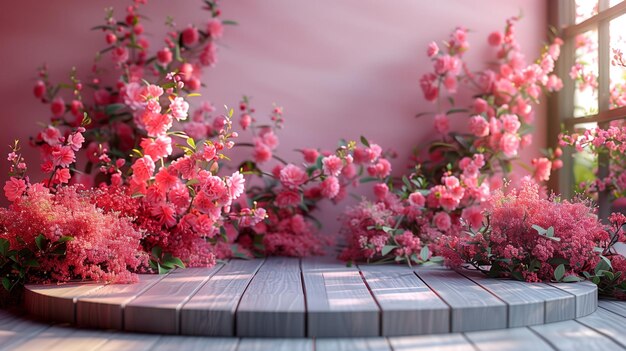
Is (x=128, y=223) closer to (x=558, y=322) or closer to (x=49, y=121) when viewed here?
(x=49, y=121)

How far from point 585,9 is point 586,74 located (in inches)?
16.3

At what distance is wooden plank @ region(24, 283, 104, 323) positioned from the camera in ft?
7.34

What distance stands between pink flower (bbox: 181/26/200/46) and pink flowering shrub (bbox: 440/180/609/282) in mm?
1704

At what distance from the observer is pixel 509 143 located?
337cm

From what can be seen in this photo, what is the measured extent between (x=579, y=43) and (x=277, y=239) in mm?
1847

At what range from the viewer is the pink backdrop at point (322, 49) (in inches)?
144

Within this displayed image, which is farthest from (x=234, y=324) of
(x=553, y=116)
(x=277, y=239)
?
(x=553, y=116)

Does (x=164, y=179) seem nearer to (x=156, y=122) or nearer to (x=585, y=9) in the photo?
(x=156, y=122)

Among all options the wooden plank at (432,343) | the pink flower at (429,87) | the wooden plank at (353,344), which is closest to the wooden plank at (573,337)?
the wooden plank at (432,343)

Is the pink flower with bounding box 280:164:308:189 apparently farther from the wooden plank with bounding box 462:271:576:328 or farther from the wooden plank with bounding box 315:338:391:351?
the wooden plank with bounding box 315:338:391:351

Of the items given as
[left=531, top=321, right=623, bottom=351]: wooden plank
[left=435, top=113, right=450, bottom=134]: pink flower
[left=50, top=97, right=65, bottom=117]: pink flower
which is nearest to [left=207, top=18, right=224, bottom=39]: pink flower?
[left=50, top=97, right=65, bottom=117]: pink flower

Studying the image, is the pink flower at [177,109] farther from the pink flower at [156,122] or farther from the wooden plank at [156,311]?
the wooden plank at [156,311]

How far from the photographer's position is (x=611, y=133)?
2.67 meters

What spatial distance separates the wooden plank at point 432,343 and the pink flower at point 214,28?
6.94 feet
